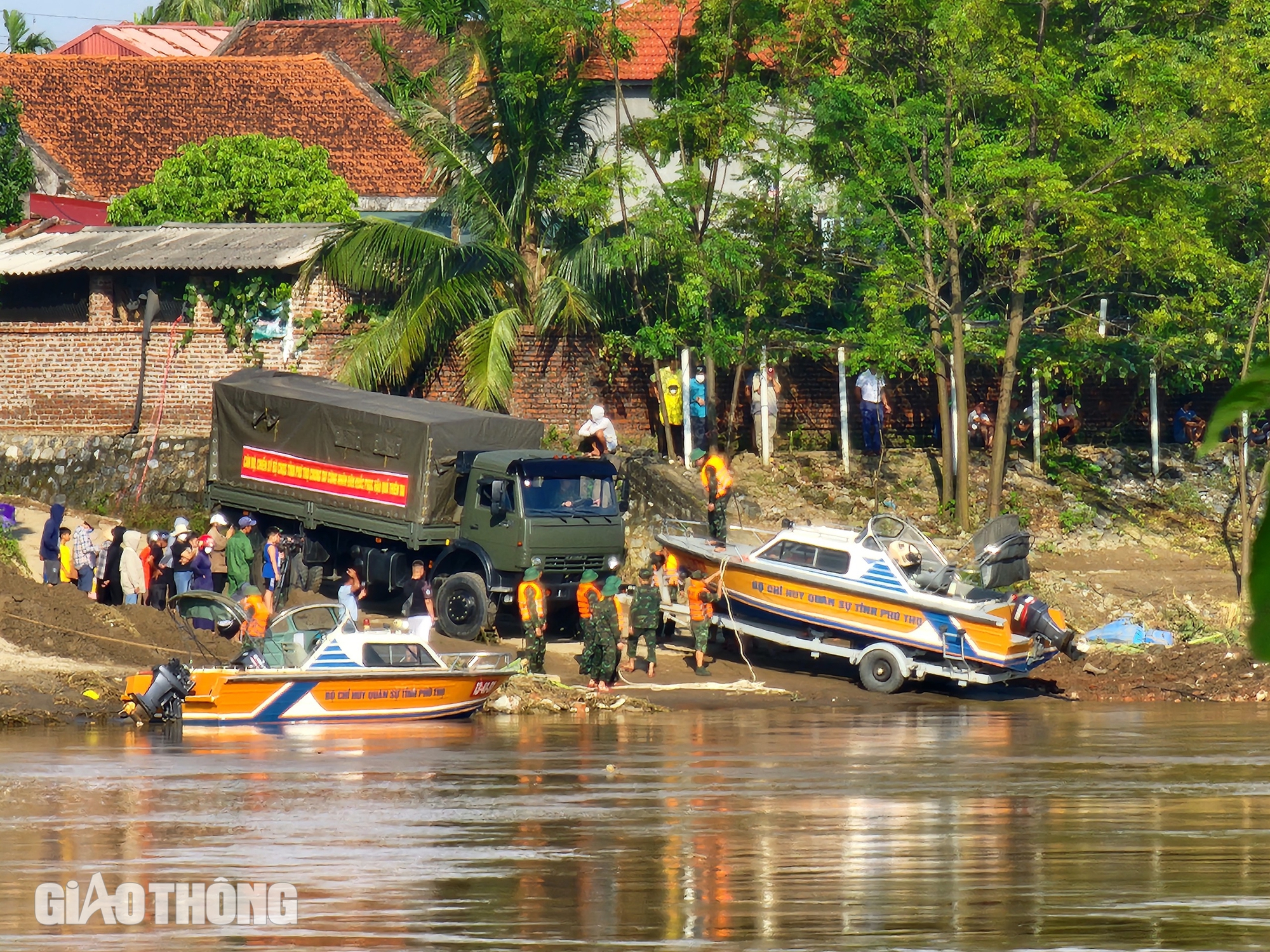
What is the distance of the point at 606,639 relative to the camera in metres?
22.0

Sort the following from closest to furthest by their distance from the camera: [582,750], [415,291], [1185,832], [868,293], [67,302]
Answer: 1. [1185,832]
2. [582,750]
3. [868,293]
4. [415,291]
5. [67,302]

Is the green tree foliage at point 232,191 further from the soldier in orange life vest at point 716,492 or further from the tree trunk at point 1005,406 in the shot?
the tree trunk at point 1005,406

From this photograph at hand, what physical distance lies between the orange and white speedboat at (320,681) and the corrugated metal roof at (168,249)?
37.4 ft

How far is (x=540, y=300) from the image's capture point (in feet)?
97.9

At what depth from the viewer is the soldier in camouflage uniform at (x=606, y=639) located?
21859mm

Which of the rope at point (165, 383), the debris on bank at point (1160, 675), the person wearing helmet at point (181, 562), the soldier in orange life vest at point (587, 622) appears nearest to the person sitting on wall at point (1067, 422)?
the debris on bank at point (1160, 675)

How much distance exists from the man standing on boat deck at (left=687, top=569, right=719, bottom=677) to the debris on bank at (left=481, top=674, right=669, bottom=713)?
180cm

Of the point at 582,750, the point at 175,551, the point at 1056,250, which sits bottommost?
the point at 582,750

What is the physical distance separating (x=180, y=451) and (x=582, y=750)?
556 inches

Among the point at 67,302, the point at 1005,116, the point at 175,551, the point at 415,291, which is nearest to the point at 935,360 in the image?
the point at 1005,116

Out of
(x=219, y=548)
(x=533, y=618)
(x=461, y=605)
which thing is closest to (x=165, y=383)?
(x=219, y=548)

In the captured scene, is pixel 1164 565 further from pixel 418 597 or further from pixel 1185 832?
pixel 1185 832

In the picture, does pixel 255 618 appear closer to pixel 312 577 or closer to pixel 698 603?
pixel 312 577

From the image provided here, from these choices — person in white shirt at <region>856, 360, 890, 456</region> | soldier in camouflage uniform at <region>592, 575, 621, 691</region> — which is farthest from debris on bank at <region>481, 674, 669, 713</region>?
person in white shirt at <region>856, 360, 890, 456</region>
